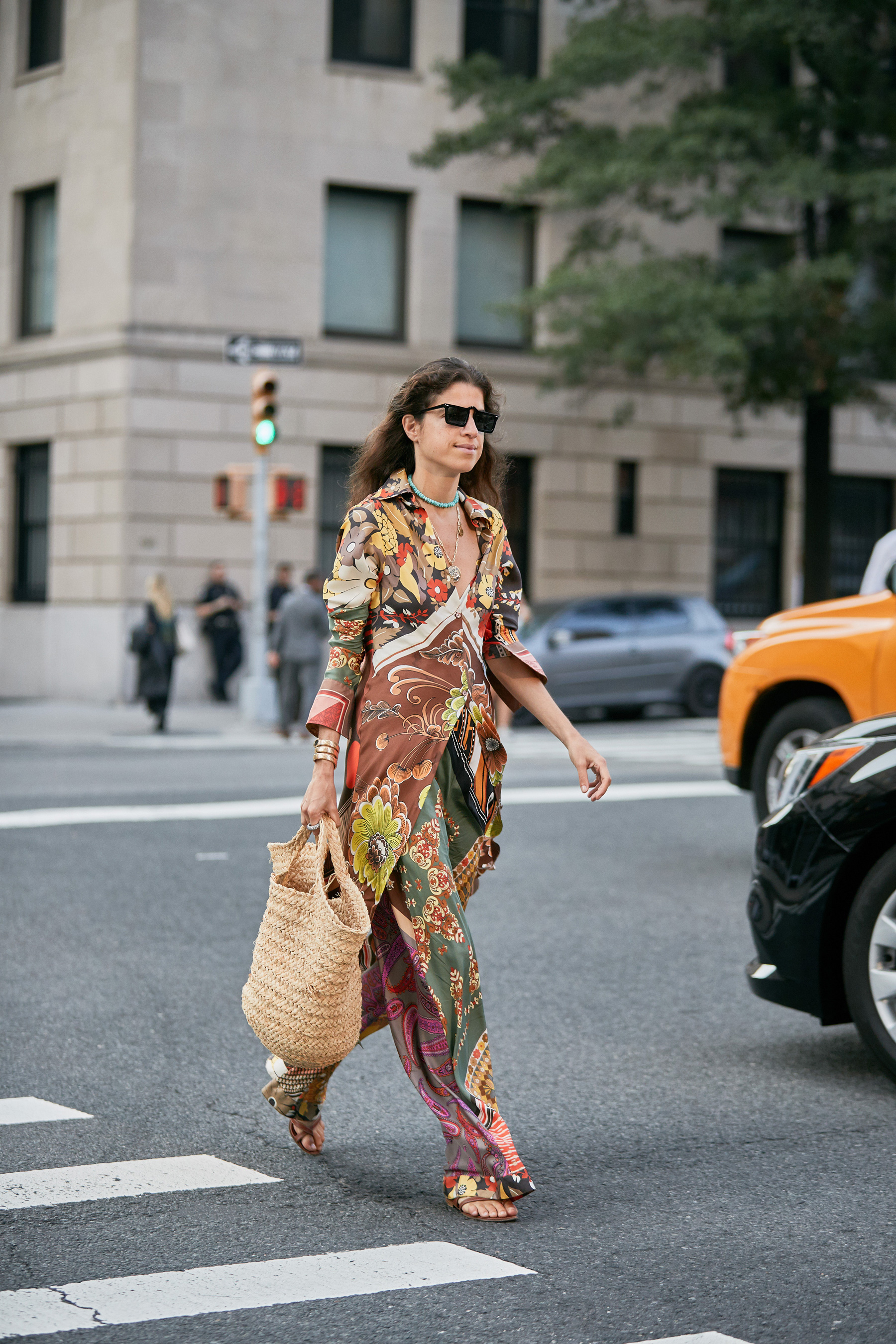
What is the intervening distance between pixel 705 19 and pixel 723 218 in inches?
107

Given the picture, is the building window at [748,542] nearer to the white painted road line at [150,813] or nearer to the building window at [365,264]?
the building window at [365,264]

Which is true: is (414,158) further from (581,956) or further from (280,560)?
(581,956)

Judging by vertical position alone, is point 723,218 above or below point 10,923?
above

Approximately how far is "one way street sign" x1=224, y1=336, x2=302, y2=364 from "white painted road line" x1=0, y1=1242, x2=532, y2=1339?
16.8m

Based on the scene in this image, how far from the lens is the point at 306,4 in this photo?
2556cm

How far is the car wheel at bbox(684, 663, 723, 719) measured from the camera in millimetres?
22922

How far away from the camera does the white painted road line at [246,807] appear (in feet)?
37.9

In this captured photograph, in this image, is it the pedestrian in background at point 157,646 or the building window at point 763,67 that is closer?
the pedestrian in background at point 157,646

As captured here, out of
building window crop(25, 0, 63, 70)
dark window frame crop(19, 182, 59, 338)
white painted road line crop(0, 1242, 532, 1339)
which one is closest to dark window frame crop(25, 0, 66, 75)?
building window crop(25, 0, 63, 70)

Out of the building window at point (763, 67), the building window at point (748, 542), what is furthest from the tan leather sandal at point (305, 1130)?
the building window at point (748, 542)

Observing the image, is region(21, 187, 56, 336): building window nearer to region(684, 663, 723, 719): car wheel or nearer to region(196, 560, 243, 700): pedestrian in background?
region(196, 560, 243, 700): pedestrian in background

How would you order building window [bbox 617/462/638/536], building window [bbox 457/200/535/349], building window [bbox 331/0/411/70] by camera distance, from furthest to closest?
building window [bbox 617/462/638/536]
building window [bbox 457/200/535/349]
building window [bbox 331/0/411/70]

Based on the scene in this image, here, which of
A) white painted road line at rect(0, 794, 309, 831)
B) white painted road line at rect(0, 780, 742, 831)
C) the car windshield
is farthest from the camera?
the car windshield

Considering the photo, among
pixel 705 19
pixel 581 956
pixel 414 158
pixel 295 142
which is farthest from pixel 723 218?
pixel 581 956
